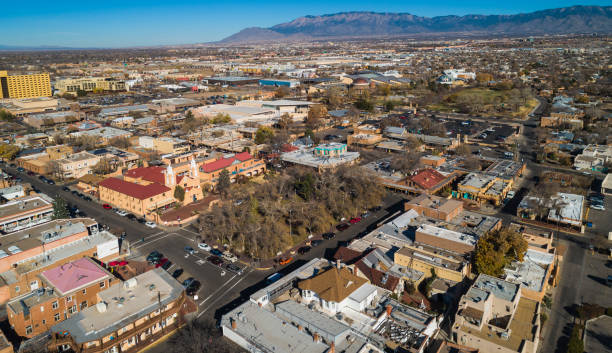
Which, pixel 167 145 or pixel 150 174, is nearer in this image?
pixel 150 174

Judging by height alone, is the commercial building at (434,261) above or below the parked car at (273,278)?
above

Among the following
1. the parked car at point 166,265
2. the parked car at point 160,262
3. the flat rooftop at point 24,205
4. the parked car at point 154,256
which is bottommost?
the parked car at point 166,265

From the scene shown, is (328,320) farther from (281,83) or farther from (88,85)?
(88,85)

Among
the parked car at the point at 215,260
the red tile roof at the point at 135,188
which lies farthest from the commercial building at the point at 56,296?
the red tile roof at the point at 135,188

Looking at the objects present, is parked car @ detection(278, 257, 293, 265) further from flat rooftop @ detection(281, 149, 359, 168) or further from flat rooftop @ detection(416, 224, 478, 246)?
flat rooftop @ detection(281, 149, 359, 168)

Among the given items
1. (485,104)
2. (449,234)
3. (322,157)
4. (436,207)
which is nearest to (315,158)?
(322,157)

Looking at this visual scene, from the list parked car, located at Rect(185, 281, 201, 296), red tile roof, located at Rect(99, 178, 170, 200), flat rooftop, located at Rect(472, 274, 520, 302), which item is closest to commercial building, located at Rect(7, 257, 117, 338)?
parked car, located at Rect(185, 281, 201, 296)

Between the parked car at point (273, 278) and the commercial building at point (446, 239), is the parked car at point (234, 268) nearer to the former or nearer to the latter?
the parked car at point (273, 278)
